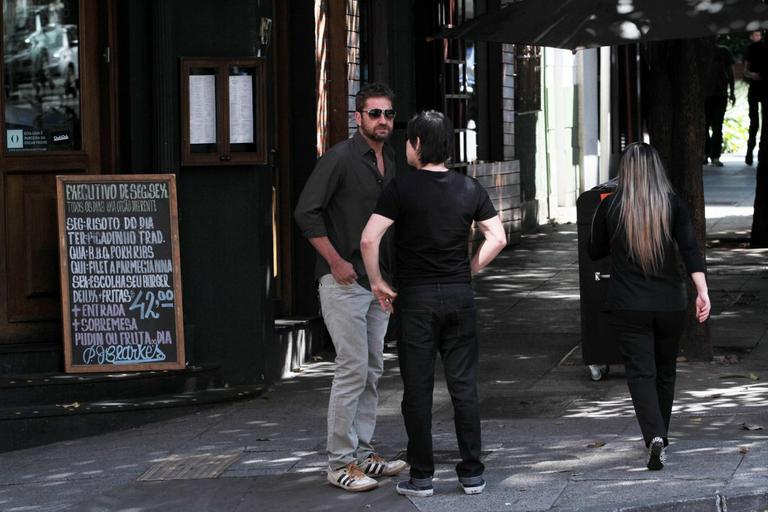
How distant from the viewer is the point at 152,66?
9.69 meters

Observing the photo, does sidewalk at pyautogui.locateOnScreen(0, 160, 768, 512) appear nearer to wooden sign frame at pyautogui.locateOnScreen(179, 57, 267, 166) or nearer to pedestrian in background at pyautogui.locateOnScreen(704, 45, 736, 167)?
wooden sign frame at pyautogui.locateOnScreen(179, 57, 267, 166)

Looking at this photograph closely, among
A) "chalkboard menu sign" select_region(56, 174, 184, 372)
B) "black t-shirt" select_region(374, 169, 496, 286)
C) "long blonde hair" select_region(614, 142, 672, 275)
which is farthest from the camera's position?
"chalkboard menu sign" select_region(56, 174, 184, 372)

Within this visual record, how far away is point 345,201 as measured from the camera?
7410 mm

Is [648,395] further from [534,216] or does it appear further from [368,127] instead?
[534,216]

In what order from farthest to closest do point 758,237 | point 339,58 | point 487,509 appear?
point 758,237 → point 339,58 → point 487,509

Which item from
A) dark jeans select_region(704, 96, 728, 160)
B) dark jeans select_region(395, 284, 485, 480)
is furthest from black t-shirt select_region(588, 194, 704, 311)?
dark jeans select_region(704, 96, 728, 160)

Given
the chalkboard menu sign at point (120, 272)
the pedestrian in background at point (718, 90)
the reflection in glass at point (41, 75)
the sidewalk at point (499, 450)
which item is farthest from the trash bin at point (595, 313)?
the pedestrian in background at point (718, 90)

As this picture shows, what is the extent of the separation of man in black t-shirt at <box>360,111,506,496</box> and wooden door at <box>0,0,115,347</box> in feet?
10.9

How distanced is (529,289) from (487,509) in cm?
756

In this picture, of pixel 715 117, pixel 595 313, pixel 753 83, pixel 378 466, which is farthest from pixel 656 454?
pixel 715 117

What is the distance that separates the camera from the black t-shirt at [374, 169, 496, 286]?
274 inches

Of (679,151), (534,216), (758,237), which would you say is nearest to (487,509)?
(679,151)

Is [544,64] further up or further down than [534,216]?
further up

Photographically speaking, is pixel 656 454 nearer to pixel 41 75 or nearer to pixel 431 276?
pixel 431 276
